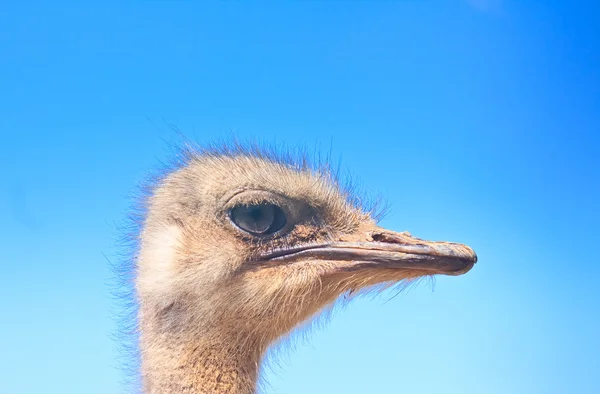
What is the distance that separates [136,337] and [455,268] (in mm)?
1763

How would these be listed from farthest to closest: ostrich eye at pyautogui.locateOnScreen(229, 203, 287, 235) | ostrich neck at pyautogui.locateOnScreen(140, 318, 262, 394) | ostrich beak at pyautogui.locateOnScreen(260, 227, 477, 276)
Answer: ostrich eye at pyautogui.locateOnScreen(229, 203, 287, 235) → ostrich neck at pyautogui.locateOnScreen(140, 318, 262, 394) → ostrich beak at pyautogui.locateOnScreen(260, 227, 477, 276)

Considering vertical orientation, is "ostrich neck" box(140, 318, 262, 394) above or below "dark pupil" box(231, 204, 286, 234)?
below

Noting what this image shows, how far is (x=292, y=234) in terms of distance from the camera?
4.03 metres

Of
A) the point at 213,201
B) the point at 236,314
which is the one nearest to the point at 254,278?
the point at 236,314

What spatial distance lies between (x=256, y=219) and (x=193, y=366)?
0.78 metres

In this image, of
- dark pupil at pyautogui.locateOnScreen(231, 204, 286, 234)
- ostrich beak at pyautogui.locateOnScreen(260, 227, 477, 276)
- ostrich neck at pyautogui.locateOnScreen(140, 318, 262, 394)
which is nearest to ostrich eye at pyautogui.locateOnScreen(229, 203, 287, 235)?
dark pupil at pyautogui.locateOnScreen(231, 204, 286, 234)

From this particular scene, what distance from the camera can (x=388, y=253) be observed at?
12.3ft

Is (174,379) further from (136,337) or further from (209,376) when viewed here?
(136,337)

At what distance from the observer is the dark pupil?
13.1ft

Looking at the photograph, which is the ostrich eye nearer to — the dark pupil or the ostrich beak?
the dark pupil

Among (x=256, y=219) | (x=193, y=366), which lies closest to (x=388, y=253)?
(x=256, y=219)

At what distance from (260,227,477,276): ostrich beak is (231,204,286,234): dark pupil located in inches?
5.0

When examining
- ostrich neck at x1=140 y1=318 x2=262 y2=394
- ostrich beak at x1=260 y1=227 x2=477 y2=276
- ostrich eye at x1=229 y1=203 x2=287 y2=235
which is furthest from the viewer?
ostrich eye at x1=229 y1=203 x2=287 y2=235

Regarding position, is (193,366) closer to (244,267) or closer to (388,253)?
(244,267)
